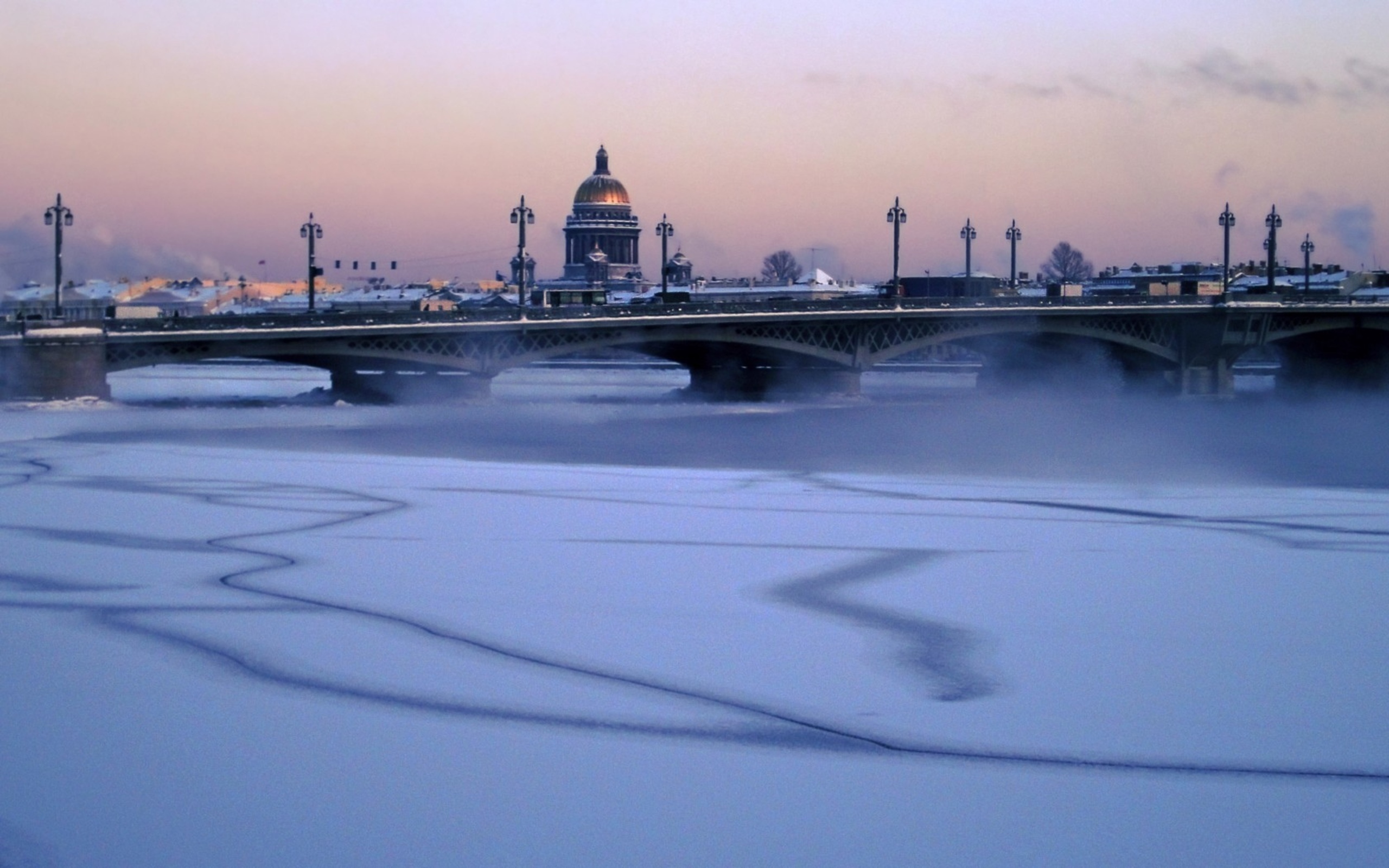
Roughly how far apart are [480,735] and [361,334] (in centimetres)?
3336

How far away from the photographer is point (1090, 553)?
529 inches

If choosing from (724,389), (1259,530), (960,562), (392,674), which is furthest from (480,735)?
(724,389)

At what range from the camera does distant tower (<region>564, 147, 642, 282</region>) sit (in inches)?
5148

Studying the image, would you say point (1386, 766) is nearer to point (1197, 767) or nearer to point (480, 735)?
point (1197, 767)

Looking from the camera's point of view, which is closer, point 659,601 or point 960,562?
point 659,601

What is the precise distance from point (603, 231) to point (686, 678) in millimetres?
124143

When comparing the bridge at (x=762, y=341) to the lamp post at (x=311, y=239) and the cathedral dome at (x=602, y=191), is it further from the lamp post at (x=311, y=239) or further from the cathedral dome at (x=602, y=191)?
the cathedral dome at (x=602, y=191)

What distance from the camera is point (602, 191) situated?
442ft

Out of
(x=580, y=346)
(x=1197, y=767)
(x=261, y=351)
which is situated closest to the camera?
(x=1197, y=767)

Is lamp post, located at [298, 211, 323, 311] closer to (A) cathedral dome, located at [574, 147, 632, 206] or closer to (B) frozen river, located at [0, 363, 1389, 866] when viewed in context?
(B) frozen river, located at [0, 363, 1389, 866]

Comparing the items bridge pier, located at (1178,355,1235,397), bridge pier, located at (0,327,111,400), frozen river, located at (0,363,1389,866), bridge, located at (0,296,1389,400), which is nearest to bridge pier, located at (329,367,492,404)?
bridge, located at (0,296,1389,400)

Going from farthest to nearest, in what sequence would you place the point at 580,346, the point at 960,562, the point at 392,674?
the point at 580,346 < the point at 960,562 < the point at 392,674

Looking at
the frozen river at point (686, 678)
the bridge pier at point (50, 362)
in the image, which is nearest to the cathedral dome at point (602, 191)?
the bridge pier at point (50, 362)

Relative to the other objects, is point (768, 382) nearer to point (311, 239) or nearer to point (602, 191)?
point (311, 239)
